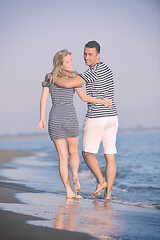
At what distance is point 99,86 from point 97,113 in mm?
332

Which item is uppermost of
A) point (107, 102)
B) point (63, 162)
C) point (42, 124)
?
point (107, 102)

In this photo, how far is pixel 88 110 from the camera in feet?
16.5

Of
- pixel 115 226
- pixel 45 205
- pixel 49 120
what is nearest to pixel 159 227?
pixel 115 226

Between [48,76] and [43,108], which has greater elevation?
[48,76]

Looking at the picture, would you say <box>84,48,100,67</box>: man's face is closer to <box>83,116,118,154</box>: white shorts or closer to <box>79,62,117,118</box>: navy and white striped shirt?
<box>79,62,117,118</box>: navy and white striped shirt

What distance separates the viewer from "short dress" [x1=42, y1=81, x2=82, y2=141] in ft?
16.2

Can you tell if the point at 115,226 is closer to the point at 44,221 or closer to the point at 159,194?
the point at 44,221

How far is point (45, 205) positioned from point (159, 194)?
205 cm

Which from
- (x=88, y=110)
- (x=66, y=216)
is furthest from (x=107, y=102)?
(x=66, y=216)

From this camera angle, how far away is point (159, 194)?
5664mm

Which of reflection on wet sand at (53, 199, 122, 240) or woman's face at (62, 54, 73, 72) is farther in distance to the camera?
woman's face at (62, 54, 73, 72)

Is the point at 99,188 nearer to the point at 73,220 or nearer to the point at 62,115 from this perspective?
the point at 62,115

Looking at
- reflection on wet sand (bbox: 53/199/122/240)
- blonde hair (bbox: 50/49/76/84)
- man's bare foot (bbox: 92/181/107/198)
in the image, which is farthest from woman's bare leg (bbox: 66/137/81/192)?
blonde hair (bbox: 50/49/76/84)

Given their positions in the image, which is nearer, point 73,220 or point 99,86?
point 73,220
